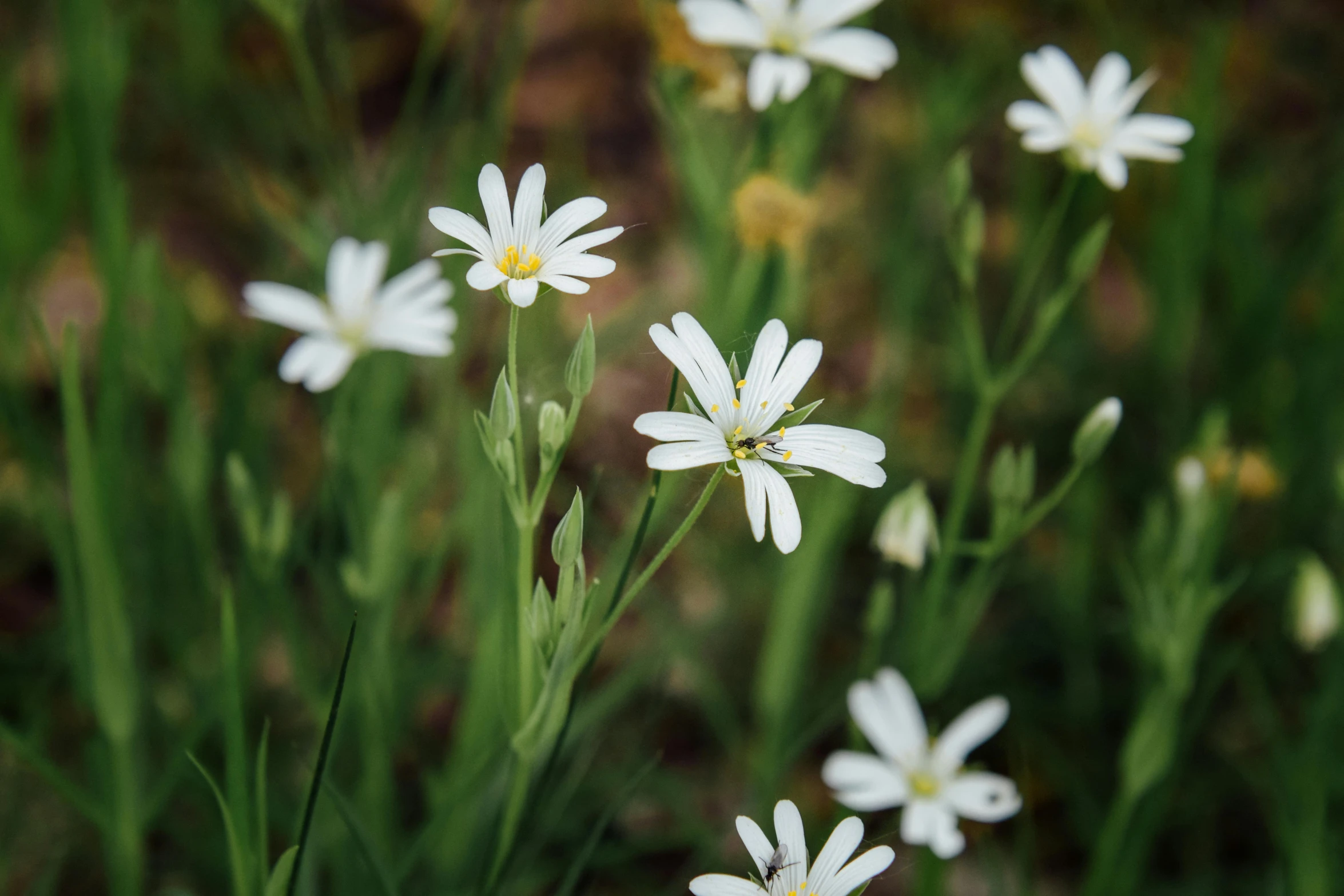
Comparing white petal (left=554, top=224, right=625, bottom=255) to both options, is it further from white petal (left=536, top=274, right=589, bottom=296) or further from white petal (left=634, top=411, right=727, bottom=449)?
white petal (left=634, top=411, right=727, bottom=449)

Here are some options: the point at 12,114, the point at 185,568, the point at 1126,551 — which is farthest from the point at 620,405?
the point at 12,114

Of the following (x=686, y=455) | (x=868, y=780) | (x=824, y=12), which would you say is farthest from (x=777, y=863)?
(x=824, y=12)

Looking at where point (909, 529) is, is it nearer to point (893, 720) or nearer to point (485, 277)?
point (893, 720)

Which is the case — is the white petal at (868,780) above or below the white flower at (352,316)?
below

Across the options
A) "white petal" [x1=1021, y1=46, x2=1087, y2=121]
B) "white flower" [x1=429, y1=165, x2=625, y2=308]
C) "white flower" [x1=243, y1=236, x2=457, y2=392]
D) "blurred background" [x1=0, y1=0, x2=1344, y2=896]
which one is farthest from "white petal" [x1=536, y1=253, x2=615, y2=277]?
"white petal" [x1=1021, y1=46, x2=1087, y2=121]

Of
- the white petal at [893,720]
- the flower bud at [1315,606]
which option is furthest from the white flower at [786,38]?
the flower bud at [1315,606]

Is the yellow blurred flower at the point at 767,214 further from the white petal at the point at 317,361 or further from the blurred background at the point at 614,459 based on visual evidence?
the white petal at the point at 317,361

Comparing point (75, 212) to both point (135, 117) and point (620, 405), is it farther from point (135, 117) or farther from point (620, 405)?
point (620, 405)

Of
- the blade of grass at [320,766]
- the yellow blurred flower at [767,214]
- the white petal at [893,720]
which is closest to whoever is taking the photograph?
the blade of grass at [320,766]
